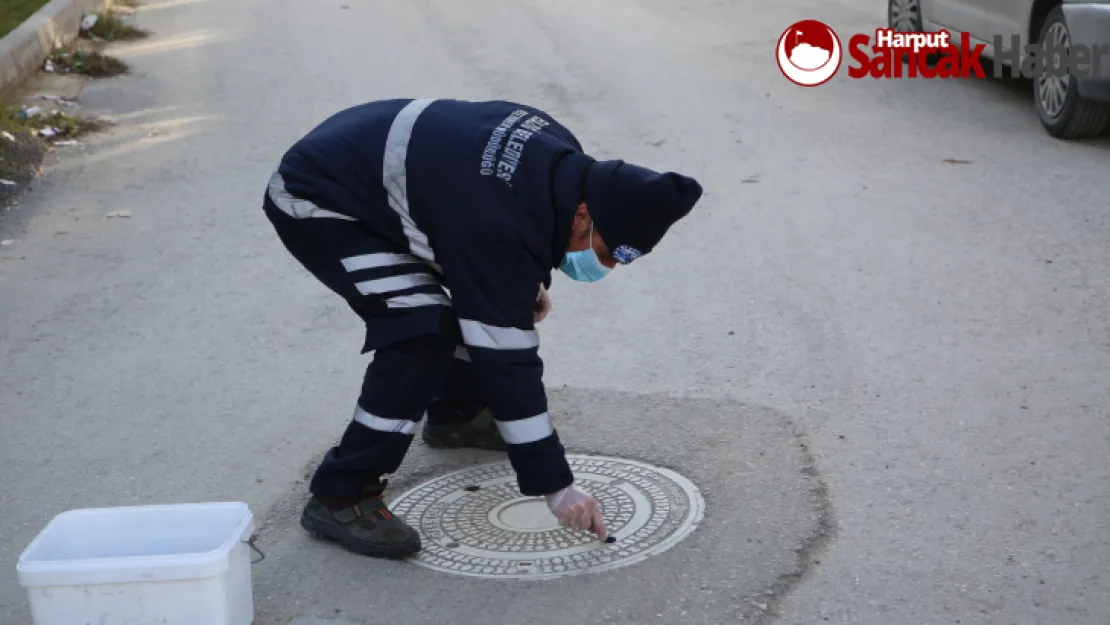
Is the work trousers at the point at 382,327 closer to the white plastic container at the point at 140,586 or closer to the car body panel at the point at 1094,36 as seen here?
the white plastic container at the point at 140,586

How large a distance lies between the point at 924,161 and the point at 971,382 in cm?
296

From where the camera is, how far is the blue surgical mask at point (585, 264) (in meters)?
3.43

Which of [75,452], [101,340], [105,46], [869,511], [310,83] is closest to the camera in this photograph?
[869,511]

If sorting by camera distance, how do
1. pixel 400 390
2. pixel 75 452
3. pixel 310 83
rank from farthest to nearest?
pixel 310 83 < pixel 75 452 < pixel 400 390

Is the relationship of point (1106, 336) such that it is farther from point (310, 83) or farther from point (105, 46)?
point (105, 46)

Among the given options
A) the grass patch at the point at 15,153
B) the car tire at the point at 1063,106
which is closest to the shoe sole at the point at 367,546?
the grass patch at the point at 15,153

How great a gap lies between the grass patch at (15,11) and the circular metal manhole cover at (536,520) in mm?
7688

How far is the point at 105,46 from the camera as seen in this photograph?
11.1 metres

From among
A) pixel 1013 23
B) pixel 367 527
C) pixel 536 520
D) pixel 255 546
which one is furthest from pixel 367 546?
pixel 1013 23

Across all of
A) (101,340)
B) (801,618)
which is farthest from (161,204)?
(801,618)

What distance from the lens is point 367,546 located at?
12.1 feet

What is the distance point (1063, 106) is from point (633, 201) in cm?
530

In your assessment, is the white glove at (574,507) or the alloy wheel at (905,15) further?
the alloy wheel at (905,15)

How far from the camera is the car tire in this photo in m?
7.51
